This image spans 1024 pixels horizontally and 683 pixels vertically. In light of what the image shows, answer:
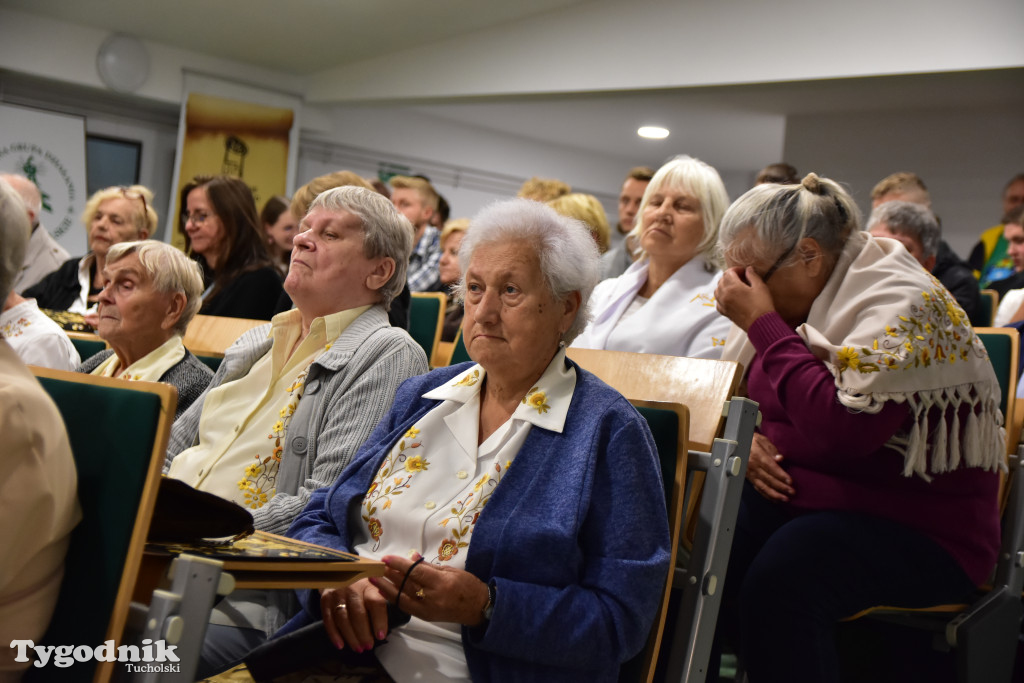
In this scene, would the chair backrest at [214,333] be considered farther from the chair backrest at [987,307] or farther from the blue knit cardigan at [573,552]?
the chair backrest at [987,307]

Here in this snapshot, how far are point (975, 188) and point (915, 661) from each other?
579 centimetres

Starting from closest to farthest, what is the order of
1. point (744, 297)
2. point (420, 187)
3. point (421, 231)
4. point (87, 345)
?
point (744, 297) → point (87, 345) → point (421, 231) → point (420, 187)

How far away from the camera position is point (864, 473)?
184cm

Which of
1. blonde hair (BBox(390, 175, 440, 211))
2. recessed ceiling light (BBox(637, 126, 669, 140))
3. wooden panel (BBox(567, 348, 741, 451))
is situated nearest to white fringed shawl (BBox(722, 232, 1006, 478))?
wooden panel (BBox(567, 348, 741, 451))

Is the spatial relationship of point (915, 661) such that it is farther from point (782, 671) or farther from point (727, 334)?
point (727, 334)

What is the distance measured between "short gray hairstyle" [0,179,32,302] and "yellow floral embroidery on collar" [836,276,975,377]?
139 cm

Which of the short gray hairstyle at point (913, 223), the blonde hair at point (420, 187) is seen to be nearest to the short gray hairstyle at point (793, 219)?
the short gray hairstyle at point (913, 223)

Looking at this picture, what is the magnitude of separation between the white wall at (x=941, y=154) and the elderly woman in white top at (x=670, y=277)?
14.5ft

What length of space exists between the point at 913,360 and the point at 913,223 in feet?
5.12

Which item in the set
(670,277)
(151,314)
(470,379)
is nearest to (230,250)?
(151,314)

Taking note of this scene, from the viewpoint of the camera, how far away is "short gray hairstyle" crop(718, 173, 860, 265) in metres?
1.95

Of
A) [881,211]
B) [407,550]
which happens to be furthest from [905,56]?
[407,550]

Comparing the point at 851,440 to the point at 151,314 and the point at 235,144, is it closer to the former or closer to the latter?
the point at 151,314

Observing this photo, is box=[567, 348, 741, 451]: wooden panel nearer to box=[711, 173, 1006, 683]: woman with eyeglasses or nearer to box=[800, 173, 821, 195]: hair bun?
box=[711, 173, 1006, 683]: woman with eyeglasses
